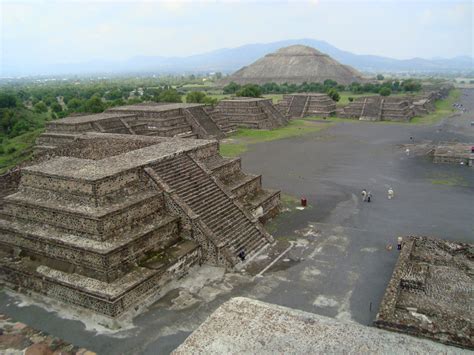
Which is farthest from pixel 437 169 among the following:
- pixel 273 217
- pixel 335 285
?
pixel 335 285

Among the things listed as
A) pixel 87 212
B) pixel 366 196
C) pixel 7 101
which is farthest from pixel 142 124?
pixel 7 101

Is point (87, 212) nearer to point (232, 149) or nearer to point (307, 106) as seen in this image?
point (232, 149)

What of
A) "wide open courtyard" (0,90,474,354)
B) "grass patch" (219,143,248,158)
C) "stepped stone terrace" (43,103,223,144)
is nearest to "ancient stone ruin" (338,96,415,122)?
"wide open courtyard" (0,90,474,354)

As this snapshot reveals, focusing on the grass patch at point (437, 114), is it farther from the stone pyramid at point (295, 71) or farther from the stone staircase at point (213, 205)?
the stone staircase at point (213, 205)

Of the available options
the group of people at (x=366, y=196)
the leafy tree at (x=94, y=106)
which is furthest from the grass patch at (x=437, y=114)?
the leafy tree at (x=94, y=106)

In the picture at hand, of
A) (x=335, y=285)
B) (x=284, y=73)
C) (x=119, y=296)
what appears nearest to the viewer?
(x=119, y=296)

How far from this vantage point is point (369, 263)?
16016 mm

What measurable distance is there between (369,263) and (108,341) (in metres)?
10.0

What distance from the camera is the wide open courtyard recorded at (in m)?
12.3

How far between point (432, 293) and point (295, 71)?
124 metres

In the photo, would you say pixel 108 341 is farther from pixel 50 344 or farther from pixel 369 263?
pixel 369 263

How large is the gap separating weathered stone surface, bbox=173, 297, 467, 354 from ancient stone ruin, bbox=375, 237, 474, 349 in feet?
8.94

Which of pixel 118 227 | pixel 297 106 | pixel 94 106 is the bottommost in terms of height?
pixel 297 106

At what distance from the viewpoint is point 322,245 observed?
57.9 ft
